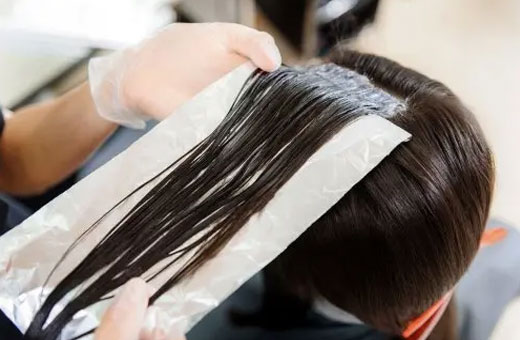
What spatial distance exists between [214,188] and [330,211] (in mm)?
113

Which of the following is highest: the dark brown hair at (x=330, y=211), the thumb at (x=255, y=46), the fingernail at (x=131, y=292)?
the thumb at (x=255, y=46)

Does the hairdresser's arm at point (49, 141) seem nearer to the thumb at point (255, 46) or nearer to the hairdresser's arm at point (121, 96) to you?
the hairdresser's arm at point (121, 96)

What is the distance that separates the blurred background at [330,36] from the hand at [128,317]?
2.85 ft

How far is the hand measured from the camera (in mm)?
611

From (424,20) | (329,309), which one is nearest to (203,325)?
(329,309)

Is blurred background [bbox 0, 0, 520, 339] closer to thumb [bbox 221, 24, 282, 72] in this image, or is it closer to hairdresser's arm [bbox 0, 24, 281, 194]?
hairdresser's arm [bbox 0, 24, 281, 194]

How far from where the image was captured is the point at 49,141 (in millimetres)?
1060

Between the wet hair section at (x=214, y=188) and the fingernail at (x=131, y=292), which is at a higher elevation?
the wet hair section at (x=214, y=188)

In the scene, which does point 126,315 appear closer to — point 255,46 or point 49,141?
point 255,46

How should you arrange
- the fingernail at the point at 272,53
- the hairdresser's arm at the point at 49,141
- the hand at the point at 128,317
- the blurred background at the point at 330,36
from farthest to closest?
the blurred background at the point at 330,36 → the hairdresser's arm at the point at 49,141 → the fingernail at the point at 272,53 → the hand at the point at 128,317

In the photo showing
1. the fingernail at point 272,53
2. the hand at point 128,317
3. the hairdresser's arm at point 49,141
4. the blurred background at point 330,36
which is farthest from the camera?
the blurred background at point 330,36

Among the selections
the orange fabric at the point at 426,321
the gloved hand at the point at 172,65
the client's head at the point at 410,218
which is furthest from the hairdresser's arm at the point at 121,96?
the orange fabric at the point at 426,321

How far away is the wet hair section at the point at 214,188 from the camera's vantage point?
2.15 feet

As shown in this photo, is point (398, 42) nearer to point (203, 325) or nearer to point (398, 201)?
point (203, 325)
